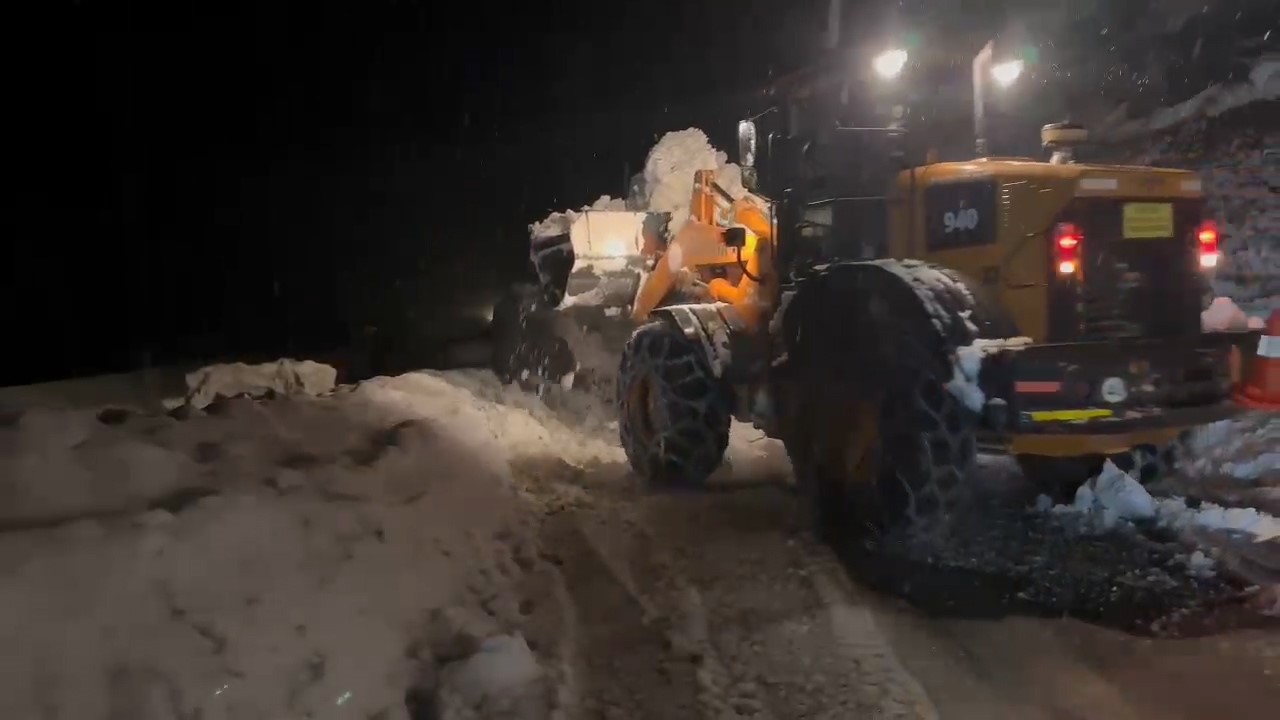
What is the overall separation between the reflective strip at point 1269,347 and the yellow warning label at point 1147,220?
0.81m

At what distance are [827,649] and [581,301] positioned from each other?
7.11 metres

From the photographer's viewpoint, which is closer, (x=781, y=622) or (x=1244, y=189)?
(x=781, y=622)

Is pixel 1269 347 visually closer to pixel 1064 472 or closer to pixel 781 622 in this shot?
pixel 1064 472

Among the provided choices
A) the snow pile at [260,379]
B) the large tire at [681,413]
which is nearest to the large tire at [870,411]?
the large tire at [681,413]

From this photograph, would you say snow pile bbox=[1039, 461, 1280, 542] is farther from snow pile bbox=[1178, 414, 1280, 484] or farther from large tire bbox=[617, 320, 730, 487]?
large tire bbox=[617, 320, 730, 487]

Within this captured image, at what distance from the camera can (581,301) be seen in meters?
A: 11.3

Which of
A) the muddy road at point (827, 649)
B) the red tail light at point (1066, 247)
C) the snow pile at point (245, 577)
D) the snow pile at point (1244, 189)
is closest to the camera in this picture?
the snow pile at point (245, 577)

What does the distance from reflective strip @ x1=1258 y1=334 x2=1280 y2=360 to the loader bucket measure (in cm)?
559

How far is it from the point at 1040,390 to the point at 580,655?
270 centimetres

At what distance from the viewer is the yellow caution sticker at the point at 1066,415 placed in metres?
5.35

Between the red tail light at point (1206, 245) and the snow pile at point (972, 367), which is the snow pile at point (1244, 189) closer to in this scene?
the red tail light at point (1206, 245)

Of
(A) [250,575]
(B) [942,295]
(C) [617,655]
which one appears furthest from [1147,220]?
(A) [250,575]

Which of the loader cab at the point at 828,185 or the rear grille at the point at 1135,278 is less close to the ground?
the loader cab at the point at 828,185

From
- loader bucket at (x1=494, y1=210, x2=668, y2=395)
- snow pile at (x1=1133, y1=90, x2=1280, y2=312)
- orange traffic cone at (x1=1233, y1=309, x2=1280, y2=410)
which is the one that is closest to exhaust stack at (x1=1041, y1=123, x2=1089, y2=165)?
orange traffic cone at (x1=1233, y1=309, x2=1280, y2=410)
